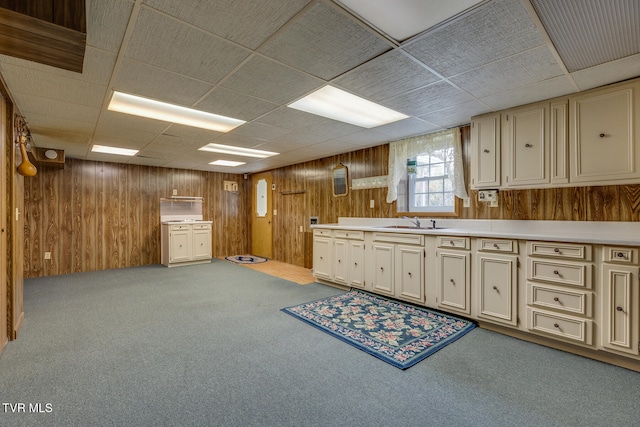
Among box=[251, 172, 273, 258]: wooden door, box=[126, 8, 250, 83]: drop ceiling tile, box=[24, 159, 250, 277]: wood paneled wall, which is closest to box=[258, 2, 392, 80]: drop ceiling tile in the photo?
box=[126, 8, 250, 83]: drop ceiling tile

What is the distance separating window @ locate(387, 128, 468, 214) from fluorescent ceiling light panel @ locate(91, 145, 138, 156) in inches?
174

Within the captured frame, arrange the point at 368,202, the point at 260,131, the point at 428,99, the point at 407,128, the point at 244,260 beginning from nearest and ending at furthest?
the point at 428,99, the point at 407,128, the point at 260,131, the point at 368,202, the point at 244,260

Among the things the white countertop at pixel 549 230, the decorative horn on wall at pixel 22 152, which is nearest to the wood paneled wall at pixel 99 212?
the decorative horn on wall at pixel 22 152

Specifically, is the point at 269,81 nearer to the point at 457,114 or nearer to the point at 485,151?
the point at 457,114

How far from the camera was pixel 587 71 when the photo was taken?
7.24 ft

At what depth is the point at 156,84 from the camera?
245 cm

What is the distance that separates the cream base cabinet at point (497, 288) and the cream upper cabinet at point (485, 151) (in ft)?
2.74

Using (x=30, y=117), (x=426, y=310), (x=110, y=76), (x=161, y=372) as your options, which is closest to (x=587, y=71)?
(x=426, y=310)

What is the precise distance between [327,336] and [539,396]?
1.57 meters

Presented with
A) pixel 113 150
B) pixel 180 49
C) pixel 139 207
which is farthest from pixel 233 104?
pixel 139 207

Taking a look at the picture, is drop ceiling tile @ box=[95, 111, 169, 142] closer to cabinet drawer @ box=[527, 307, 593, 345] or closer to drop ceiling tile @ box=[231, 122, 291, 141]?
drop ceiling tile @ box=[231, 122, 291, 141]

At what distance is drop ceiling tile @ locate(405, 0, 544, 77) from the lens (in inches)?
63.1

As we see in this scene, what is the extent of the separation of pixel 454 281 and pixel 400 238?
783 mm

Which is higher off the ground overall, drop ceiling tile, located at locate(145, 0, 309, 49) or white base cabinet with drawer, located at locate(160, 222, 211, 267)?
drop ceiling tile, located at locate(145, 0, 309, 49)
